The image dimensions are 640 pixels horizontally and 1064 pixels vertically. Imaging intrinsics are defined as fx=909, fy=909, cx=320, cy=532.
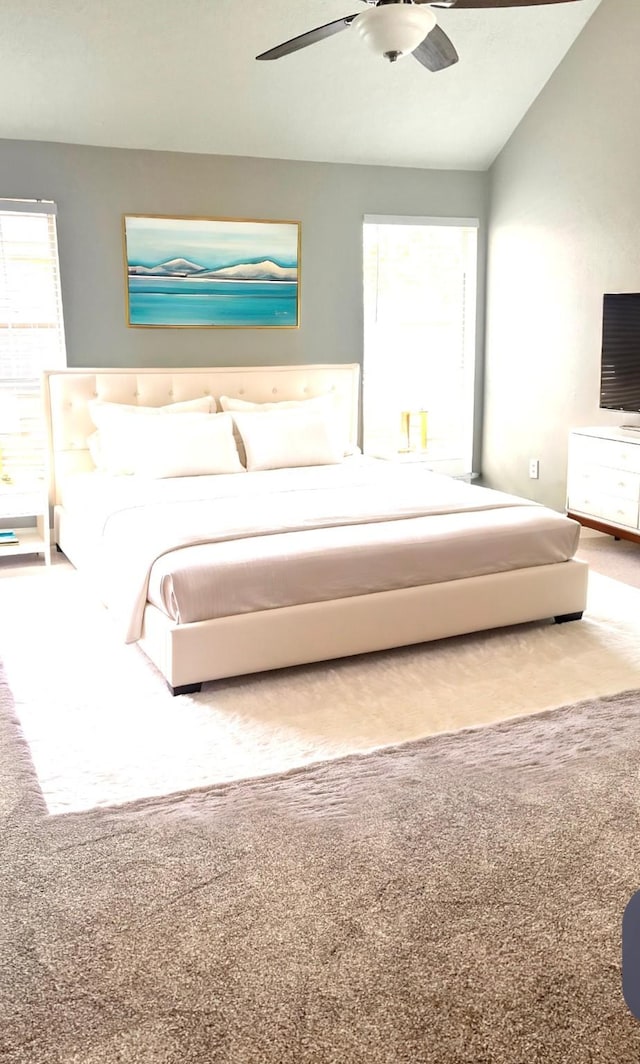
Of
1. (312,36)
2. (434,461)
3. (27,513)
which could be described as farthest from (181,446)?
(434,461)

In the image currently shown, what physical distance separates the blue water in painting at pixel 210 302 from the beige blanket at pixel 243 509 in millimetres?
1401

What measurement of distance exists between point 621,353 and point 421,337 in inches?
67.2

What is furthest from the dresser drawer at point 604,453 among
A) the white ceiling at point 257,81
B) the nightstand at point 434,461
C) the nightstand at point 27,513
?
the nightstand at point 27,513

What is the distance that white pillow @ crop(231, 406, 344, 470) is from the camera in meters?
5.06

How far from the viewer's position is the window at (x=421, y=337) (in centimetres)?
619

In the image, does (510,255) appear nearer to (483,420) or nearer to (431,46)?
(483,420)

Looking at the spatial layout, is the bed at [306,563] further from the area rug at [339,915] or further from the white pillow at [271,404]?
the white pillow at [271,404]

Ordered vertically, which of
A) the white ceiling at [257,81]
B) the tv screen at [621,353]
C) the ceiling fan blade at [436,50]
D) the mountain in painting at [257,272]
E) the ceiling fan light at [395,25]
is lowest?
the tv screen at [621,353]

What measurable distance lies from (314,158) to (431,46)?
2.67 meters

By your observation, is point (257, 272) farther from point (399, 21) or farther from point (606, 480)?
point (399, 21)

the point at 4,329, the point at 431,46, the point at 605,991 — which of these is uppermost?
the point at 431,46

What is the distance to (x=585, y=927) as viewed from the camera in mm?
1953

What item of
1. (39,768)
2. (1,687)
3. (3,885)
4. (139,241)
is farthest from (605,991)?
(139,241)

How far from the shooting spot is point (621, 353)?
5051mm
